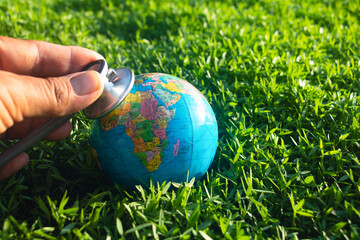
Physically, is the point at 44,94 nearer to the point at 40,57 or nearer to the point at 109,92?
the point at 109,92

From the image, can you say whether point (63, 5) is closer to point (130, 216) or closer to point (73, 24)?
point (73, 24)

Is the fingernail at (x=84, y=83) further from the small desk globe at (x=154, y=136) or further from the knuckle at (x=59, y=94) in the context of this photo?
the small desk globe at (x=154, y=136)

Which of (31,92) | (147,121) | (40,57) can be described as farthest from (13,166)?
(147,121)

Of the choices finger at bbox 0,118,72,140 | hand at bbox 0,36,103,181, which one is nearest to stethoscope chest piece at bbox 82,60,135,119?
hand at bbox 0,36,103,181

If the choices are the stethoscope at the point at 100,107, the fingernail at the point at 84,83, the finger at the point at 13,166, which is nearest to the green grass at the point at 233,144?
the finger at the point at 13,166

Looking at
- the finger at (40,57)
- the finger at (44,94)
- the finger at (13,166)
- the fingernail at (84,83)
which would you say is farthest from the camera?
the finger at (40,57)
